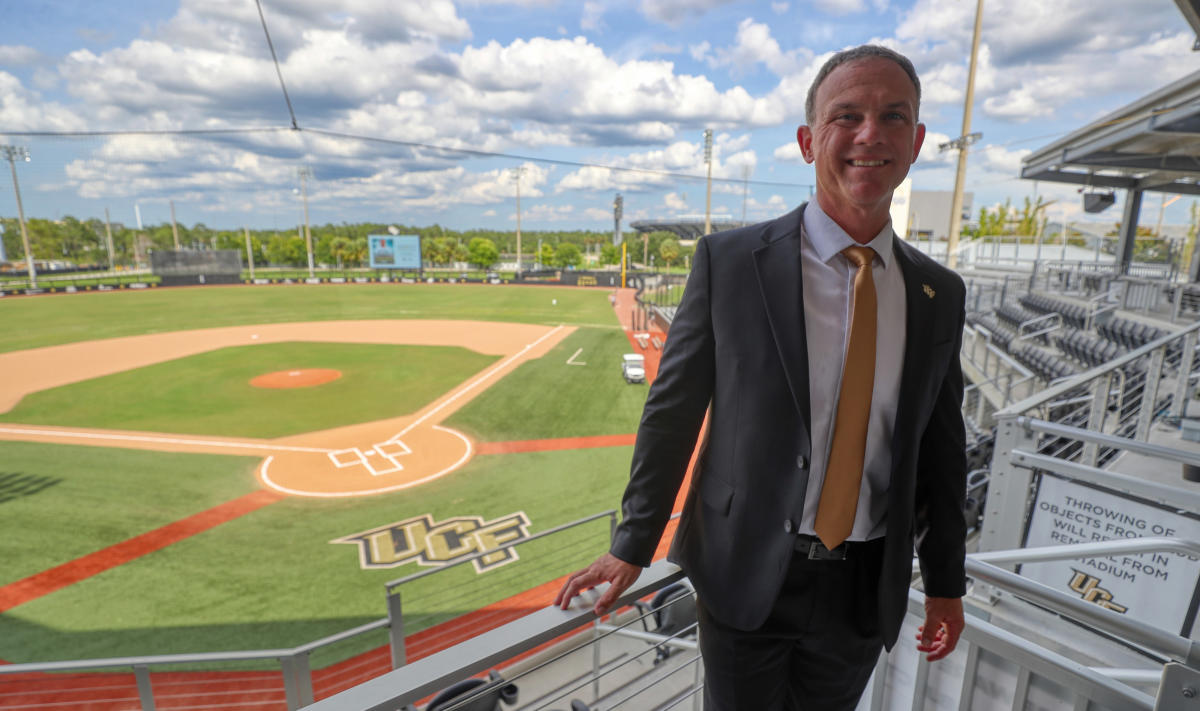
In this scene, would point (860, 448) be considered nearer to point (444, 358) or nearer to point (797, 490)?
point (797, 490)

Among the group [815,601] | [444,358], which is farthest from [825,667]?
[444,358]

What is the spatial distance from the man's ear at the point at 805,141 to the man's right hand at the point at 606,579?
107cm

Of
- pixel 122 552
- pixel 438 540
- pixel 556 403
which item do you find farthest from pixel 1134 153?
pixel 122 552

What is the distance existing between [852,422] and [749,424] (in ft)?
0.78

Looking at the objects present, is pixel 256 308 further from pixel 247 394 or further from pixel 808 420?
pixel 808 420

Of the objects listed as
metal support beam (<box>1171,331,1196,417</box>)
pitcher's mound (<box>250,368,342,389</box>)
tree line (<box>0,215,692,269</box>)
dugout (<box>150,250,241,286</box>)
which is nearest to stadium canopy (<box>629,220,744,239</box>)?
tree line (<box>0,215,692,269</box>)

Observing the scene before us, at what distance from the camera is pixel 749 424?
1.30 metres

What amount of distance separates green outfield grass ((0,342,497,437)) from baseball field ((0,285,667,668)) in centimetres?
11

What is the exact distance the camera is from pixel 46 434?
15359mm

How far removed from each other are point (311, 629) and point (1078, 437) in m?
8.28

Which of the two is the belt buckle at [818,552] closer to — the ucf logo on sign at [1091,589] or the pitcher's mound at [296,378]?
the ucf logo on sign at [1091,589]

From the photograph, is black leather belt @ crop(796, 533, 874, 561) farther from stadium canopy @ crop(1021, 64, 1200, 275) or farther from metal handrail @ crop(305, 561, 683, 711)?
stadium canopy @ crop(1021, 64, 1200, 275)

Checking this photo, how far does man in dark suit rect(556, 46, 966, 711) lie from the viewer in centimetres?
130

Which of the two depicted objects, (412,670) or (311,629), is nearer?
(412,670)
